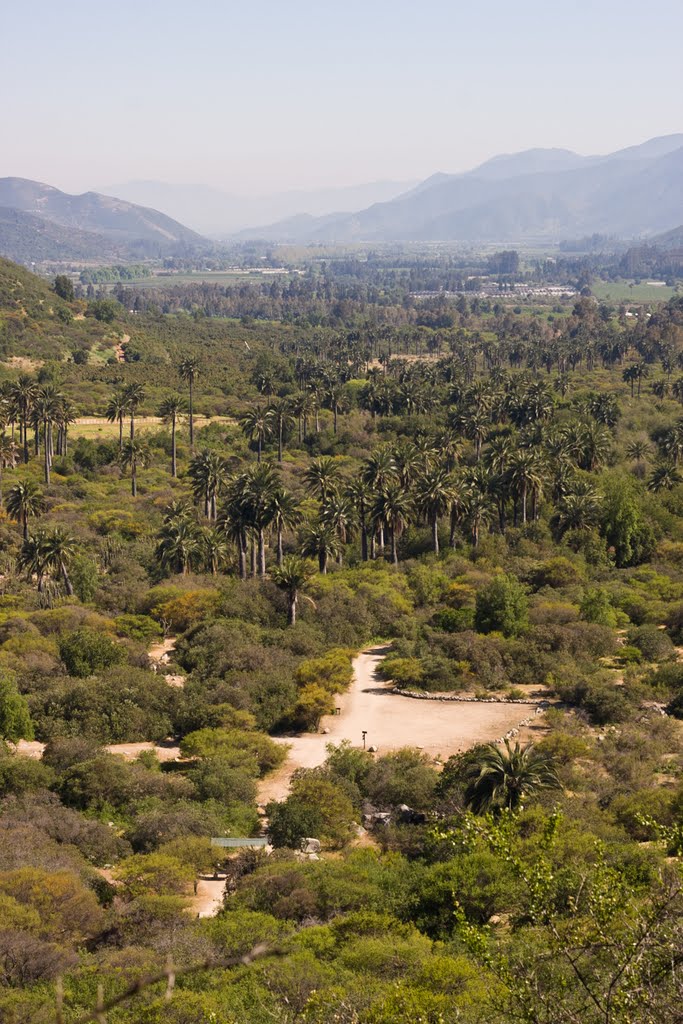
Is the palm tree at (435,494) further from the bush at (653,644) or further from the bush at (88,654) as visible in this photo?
the bush at (88,654)

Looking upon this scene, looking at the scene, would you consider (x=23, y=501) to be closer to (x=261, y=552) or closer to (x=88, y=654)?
(x=261, y=552)

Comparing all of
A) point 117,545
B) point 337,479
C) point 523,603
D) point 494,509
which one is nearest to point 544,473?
point 494,509

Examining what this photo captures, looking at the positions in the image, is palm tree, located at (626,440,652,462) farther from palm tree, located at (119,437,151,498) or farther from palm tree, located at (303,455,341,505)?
palm tree, located at (119,437,151,498)

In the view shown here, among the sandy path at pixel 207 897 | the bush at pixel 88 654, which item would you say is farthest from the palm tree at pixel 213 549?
the sandy path at pixel 207 897

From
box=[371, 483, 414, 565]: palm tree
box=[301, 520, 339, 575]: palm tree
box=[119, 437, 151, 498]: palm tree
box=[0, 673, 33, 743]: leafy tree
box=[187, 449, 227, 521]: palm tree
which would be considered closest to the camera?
box=[0, 673, 33, 743]: leafy tree

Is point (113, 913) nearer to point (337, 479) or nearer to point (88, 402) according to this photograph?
point (337, 479)

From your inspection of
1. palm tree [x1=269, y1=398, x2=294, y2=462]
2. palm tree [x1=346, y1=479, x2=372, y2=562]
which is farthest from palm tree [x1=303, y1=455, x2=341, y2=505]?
palm tree [x1=269, y1=398, x2=294, y2=462]
